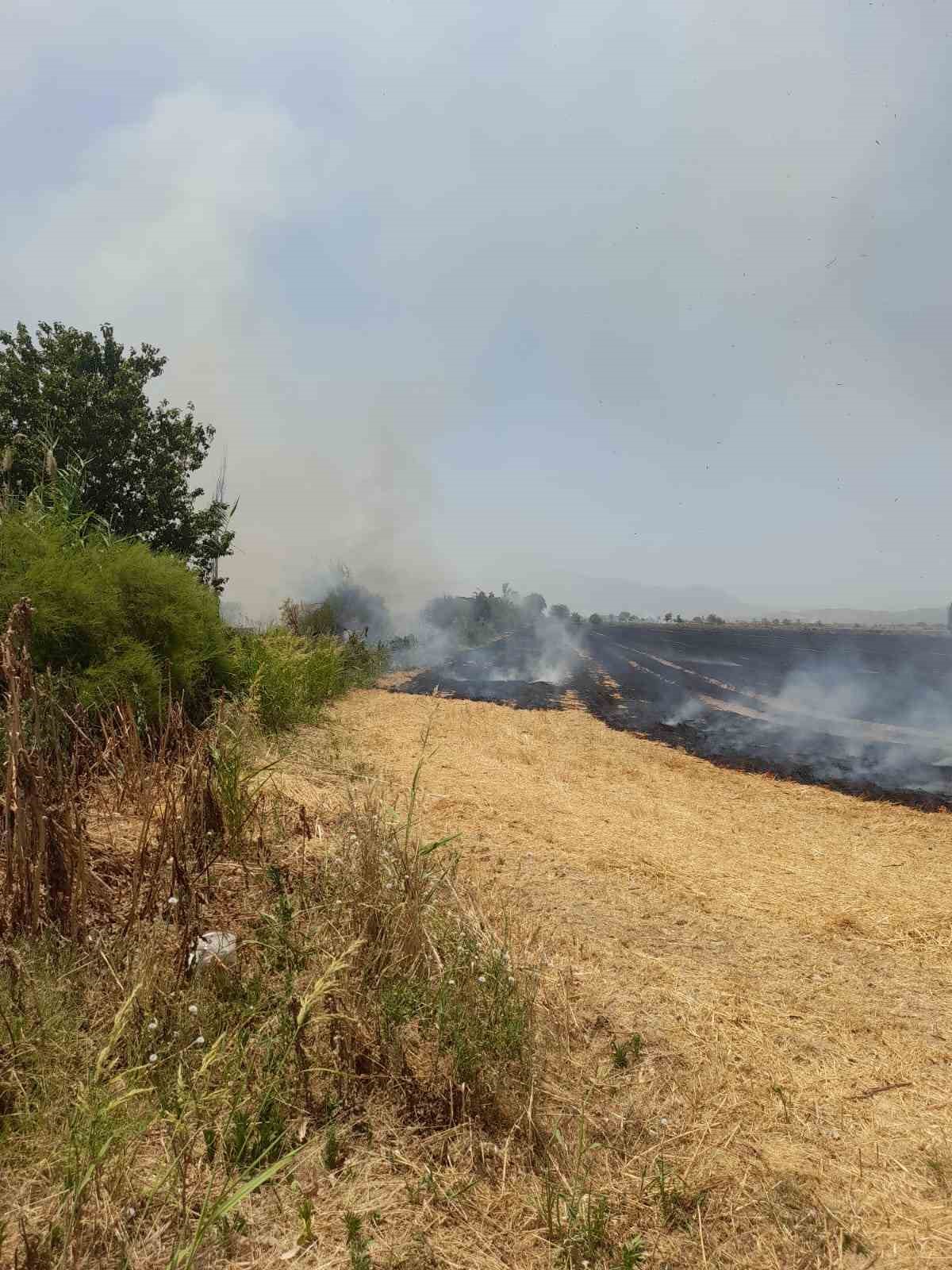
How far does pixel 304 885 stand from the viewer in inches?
150

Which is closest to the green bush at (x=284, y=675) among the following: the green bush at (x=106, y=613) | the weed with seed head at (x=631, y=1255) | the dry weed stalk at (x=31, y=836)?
the green bush at (x=106, y=613)

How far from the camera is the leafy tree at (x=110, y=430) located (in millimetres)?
13547

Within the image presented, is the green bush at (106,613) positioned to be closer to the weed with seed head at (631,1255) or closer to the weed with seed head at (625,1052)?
the weed with seed head at (625,1052)

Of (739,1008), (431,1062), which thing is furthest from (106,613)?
(739,1008)

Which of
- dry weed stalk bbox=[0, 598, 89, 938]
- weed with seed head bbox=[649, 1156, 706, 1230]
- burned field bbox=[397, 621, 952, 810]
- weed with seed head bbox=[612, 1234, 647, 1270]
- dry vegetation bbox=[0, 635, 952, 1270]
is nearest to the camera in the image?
weed with seed head bbox=[612, 1234, 647, 1270]

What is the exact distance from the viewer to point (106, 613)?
635 centimetres

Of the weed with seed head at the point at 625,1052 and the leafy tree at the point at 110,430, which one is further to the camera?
the leafy tree at the point at 110,430

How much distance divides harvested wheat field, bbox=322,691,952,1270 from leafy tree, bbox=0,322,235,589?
9379mm

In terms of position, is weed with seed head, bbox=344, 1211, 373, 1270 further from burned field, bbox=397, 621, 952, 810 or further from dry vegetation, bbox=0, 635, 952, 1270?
burned field, bbox=397, 621, 952, 810

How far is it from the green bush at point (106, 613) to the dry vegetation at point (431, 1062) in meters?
1.26

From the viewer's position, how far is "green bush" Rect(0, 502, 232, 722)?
5.81 meters

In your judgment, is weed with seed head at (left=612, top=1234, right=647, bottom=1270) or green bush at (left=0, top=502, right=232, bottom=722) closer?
weed with seed head at (left=612, top=1234, right=647, bottom=1270)

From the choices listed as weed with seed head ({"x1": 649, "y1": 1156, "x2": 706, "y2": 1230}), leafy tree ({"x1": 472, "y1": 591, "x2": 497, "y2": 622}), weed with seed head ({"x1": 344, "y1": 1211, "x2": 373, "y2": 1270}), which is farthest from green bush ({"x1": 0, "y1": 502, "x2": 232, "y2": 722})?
leafy tree ({"x1": 472, "y1": 591, "x2": 497, "y2": 622})

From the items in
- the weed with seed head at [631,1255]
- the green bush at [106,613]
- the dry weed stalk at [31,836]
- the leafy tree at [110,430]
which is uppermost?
the leafy tree at [110,430]
